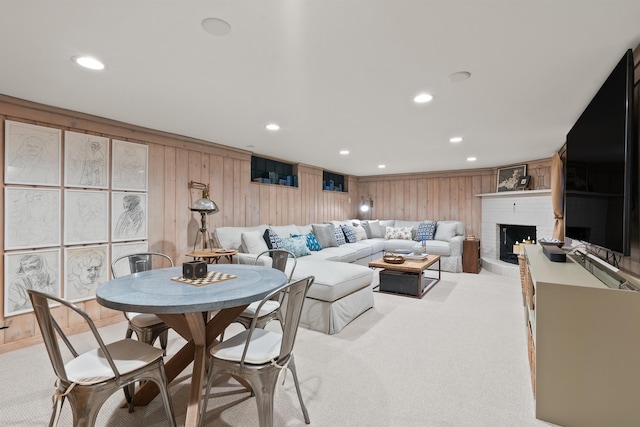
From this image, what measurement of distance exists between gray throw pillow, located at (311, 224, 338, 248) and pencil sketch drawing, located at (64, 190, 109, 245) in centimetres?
326

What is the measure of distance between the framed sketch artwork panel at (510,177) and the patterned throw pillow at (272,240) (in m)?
4.56

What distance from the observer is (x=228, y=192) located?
4.41 metres

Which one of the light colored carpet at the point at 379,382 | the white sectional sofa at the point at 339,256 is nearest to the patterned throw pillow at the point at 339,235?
the white sectional sofa at the point at 339,256

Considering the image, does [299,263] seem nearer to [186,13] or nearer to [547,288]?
[547,288]

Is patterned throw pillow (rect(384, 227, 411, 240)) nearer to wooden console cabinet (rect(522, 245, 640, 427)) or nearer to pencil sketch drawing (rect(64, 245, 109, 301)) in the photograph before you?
wooden console cabinet (rect(522, 245, 640, 427))

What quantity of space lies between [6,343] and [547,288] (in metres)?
4.12

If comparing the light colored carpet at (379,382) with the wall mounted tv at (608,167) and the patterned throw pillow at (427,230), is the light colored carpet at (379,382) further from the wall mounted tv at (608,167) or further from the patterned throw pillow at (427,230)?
the patterned throw pillow at (427,230)

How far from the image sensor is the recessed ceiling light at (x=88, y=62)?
6.01 feet

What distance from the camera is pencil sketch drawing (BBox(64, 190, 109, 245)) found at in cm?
285

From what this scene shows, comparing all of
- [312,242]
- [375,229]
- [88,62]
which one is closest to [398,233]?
[375,229]

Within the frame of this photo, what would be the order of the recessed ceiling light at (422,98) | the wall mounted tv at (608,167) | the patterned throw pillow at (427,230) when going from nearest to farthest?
the wall mounted tv at (608,167)
the recessed ceiling light at (422,98)
the patterned throw pillow at (427,230)

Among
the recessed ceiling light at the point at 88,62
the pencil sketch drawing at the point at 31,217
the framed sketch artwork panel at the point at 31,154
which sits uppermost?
the recessed ceiling light at the point at 88,62

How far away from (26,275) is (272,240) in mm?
2575

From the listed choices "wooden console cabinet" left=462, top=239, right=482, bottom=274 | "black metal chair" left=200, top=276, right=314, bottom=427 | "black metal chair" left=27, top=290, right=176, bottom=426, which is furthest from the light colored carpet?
"wooden console cabinet" left=462, top=239, right=482, bottom=274
